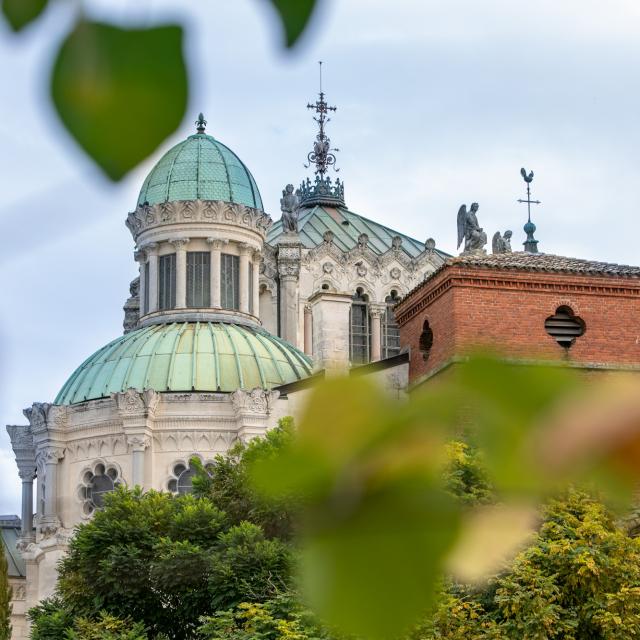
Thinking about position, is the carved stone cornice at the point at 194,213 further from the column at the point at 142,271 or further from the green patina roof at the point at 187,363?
the green patina roof at the point at 187,363

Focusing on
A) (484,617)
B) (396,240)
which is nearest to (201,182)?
(396,240)

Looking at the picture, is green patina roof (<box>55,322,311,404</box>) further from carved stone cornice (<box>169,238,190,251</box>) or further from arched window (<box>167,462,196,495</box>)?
carved stone cornice (<box>169,238,190,251</box>)

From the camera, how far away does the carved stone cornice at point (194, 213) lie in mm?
40250

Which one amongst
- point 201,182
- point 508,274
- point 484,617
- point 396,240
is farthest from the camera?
point 396,240

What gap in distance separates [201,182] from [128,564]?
1559 centimetres

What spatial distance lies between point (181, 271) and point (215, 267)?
0.87 meters

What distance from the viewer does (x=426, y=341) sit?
31953mm

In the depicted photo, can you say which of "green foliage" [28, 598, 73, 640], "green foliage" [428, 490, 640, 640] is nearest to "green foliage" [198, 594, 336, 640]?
"green foliage" [428, 490, 640, 640]

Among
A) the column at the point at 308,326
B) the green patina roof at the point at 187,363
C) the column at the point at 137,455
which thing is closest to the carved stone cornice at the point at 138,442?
the column at the point at 137,455

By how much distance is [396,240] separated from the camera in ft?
169

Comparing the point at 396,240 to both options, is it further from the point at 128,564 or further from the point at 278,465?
the point at 278,465

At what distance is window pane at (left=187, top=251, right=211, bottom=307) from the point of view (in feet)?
132

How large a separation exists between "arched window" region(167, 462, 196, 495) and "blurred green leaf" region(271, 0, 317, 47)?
112 ft

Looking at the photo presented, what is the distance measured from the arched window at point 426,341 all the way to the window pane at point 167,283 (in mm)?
10105
